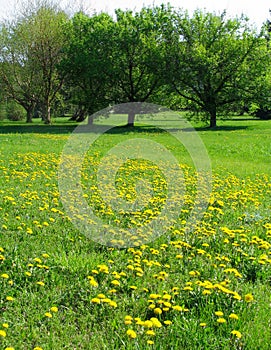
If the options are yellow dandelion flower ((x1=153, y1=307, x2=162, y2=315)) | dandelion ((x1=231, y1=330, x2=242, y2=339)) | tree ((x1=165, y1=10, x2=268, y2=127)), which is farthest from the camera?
tree ((x1=165, y1=10, x2=268, y2=127))

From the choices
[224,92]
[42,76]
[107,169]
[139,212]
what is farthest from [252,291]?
[42,76]

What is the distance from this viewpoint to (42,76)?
38.8 m

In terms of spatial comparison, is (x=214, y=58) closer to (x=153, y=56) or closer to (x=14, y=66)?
(x=153, y=56)

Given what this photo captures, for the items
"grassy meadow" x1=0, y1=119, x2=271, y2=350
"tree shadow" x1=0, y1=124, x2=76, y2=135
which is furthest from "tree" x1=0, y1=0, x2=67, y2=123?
"grassy meadow" x1=0, y1=119, x2=271, y2=350

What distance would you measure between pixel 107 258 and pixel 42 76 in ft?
120

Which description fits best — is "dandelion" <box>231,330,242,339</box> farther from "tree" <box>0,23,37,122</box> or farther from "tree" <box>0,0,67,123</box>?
"tree" <box>0,23,37,122</box>

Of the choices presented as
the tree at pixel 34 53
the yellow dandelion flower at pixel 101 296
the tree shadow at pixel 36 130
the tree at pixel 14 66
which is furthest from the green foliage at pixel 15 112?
the yellow dandelion flower at pixel 101 296

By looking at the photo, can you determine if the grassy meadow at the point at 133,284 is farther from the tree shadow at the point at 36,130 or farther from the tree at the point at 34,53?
the tree at the point at 34,53

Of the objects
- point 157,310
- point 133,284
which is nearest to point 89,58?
point 133,284

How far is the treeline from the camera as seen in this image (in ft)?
104

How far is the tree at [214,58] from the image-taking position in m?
31.4

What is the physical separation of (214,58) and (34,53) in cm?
1586

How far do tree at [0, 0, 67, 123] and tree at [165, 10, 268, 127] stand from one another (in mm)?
10123

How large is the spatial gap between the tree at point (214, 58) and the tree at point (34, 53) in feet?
33.2
